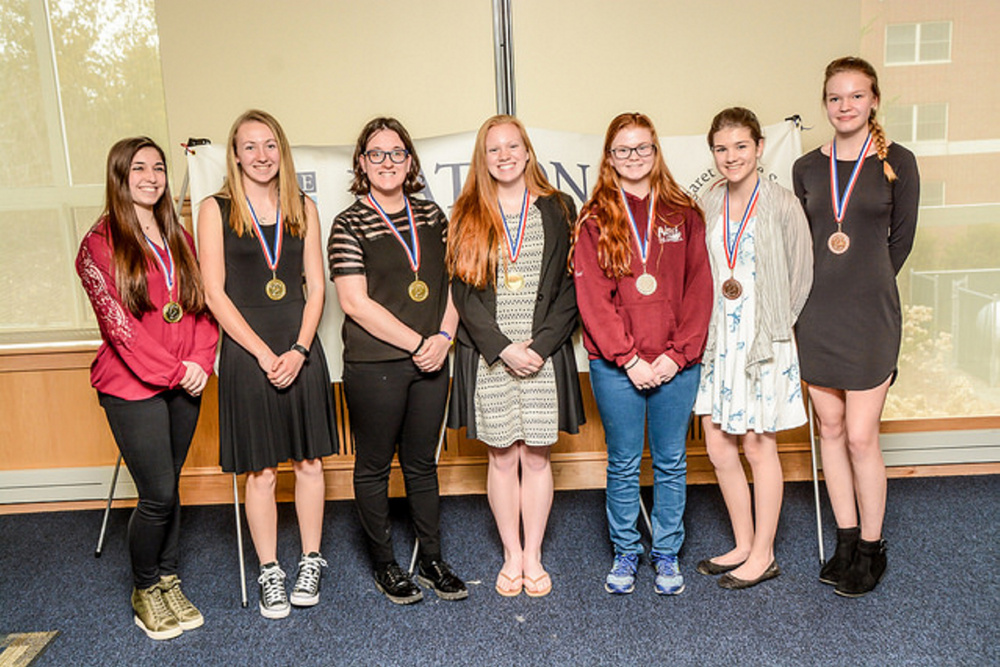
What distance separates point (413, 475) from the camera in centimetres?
262

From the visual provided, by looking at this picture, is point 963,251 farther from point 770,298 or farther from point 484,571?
point 484,571

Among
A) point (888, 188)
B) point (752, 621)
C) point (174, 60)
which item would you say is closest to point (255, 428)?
point (752, 621)

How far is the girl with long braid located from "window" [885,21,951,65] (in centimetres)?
146

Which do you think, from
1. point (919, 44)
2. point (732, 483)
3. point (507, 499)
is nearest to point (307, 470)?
point (507, 499)

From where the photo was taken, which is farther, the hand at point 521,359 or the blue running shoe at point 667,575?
the blue running shoe at point 667,575

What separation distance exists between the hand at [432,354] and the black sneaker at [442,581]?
71 cm

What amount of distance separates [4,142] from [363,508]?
8.65 feet

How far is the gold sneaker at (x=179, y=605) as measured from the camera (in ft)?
8.08

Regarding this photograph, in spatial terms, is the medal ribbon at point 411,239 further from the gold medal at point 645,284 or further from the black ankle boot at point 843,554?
the black ankle boot at point 843,554

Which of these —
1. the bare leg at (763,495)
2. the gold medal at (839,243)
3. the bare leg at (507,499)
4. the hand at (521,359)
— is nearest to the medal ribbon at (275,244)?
the hand at (521,359)

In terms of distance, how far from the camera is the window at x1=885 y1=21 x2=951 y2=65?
355cm

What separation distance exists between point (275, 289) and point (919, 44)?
3.16m

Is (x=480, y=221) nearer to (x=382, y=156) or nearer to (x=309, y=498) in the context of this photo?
(x=382, y=156)

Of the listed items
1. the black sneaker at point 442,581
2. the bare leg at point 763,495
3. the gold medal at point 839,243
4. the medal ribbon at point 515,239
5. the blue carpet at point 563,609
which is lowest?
the blue carpet at point 563,609
